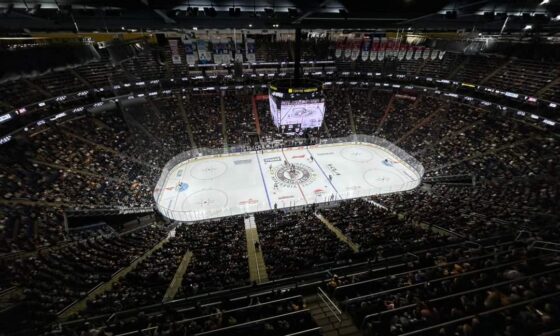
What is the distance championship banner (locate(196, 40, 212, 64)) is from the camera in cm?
3067

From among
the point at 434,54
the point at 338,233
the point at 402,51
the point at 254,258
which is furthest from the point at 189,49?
the point at 434,54

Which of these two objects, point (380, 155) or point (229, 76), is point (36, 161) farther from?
point (380, 155)

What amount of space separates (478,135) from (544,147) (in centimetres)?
542

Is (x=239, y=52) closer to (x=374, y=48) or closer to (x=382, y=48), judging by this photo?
(x=374, y=48)

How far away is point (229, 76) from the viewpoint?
36125 mm

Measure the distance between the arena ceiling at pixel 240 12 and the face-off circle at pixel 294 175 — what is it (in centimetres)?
1499

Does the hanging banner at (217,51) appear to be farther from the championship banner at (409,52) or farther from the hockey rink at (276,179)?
the championship banner at (409,52)

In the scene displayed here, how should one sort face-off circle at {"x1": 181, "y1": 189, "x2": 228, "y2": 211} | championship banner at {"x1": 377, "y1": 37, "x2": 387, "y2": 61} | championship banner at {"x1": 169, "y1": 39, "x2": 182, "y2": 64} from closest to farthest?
face-off circle at {"x1": 181, "y1": 189, "x2": 228, "y2": 211}, championship banner at {"x1": 169, "y1": 39, "x2": 182, "y2": 64}, championship banner at {"x1": 377, "y1": 37, "x2": 387, "y2": 61}

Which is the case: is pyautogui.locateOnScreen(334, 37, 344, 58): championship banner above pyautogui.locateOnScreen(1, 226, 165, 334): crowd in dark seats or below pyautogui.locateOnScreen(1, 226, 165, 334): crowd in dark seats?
above

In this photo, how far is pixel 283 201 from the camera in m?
23.7

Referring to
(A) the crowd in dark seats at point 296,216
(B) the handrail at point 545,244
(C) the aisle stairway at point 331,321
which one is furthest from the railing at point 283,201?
(C) the aisle stairway at point 331,321

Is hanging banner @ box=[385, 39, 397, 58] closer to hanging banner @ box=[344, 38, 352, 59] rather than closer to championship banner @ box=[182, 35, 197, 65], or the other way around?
hanging banner @ box=[344, 38, 352, 59]

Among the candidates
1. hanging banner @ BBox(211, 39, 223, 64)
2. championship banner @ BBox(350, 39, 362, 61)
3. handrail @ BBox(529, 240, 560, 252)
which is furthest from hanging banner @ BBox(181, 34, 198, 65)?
handrail @ BBox(529, 240, 560, 252)

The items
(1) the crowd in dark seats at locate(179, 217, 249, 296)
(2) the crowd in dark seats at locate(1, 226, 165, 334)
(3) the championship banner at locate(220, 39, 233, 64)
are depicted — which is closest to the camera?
(2) the crowd in dark seats at locate(1, 226, 165, 334)
